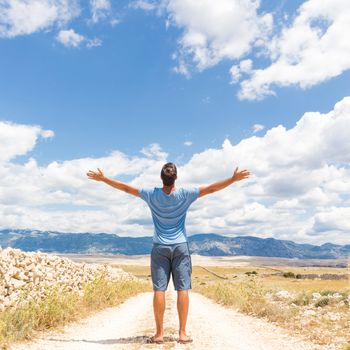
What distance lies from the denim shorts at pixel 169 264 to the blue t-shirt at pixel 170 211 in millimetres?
144

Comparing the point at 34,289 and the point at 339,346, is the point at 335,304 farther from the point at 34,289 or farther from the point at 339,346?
the point at 34,289

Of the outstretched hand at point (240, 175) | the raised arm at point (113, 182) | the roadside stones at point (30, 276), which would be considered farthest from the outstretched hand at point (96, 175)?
the roadside stones at point (30, 276)

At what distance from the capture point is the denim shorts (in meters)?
8.30

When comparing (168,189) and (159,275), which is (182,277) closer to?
(159,275)

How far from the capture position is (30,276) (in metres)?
18.7

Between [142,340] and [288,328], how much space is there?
4475 mm

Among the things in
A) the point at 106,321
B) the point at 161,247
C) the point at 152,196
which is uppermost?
the point at 152,196

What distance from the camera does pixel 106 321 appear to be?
520 inches

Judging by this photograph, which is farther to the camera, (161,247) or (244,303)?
(244,303)

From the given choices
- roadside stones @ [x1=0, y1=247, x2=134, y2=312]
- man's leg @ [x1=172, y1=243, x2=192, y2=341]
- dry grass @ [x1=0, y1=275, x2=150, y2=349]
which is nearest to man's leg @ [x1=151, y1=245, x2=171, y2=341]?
man's leg @ [x1=172, y1=243, x2=192, y2=341]

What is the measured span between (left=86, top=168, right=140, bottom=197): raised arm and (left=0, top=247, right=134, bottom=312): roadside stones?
572 centimetres

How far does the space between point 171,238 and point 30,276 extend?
12622mm

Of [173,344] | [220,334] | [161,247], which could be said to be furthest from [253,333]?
[161,247]

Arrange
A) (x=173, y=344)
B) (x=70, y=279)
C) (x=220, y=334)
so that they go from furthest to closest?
(x=70, y=279) < (x=220, y=334) < (x=173, y=344)
